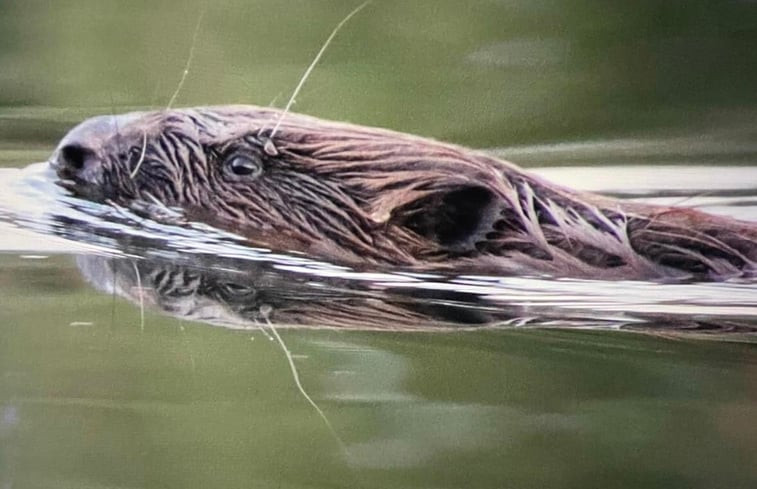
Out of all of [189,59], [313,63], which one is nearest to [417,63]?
[313,63]

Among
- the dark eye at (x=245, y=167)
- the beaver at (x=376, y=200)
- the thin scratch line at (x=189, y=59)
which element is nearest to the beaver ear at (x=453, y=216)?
the beaver at (x=376, y=200)

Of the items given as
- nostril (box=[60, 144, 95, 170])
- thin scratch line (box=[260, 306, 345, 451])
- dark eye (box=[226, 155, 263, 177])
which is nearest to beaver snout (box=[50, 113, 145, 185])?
nostril (box=[60, 144, 95, 170])

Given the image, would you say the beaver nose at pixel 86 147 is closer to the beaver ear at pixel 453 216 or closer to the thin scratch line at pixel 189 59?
the thin scratch line at pixel 189 59

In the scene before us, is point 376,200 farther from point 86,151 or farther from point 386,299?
point 86,151

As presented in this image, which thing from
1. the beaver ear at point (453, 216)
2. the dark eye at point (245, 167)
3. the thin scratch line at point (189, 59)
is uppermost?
the thin scratch line at point (189, 59)

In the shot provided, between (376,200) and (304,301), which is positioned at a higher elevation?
(376,200)

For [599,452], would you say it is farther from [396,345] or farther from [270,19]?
[270,19]

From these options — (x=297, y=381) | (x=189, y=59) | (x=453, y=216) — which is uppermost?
(x=189, y=59)

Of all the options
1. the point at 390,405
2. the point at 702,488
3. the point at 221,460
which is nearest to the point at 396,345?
the point at 390,405
